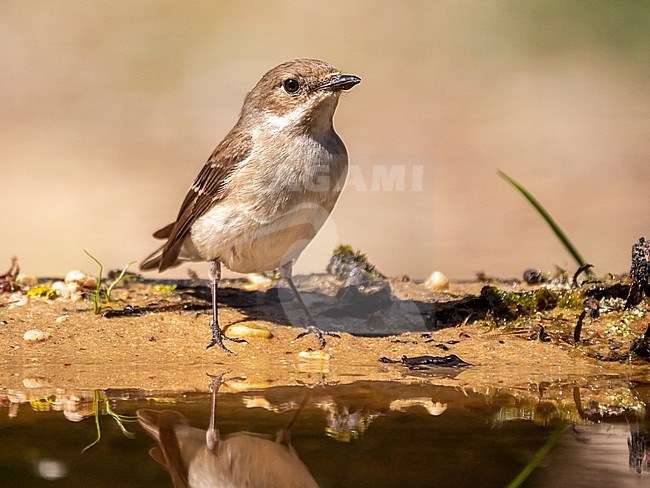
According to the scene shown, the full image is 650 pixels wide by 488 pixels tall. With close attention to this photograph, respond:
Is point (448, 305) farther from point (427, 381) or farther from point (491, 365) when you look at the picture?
point (427, 381)

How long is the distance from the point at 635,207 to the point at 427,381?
7514 millimetres

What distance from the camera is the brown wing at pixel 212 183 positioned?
637 centimetres

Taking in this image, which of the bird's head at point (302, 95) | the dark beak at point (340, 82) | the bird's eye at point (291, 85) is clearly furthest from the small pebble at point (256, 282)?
the dark beak at point (340, 82)

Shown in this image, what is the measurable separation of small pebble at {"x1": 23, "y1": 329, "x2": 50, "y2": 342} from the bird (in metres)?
0.99

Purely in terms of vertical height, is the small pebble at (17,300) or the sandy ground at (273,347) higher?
the small pebble at (17,300)

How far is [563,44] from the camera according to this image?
15.5m

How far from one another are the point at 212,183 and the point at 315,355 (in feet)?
4.96

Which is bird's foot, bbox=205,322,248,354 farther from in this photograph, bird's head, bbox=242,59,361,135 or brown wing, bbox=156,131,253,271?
bird's head, bbox=242,59,361,135

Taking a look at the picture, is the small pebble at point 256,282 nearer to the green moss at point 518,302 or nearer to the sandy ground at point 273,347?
the sandy ground at point 273,347

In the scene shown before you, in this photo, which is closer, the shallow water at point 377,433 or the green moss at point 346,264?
the shallow water at point 377,433

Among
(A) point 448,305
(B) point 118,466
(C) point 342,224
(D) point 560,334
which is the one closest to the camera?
(B) point 118,466

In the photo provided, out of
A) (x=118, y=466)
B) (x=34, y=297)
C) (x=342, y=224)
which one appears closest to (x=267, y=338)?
(x=34, y=297)

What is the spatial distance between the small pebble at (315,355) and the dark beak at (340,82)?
1654 millimetres

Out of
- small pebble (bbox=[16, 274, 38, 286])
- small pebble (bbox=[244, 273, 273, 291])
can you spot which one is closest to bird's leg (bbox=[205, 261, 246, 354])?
small pebble (bbox=[244, 273, 273, 291])
